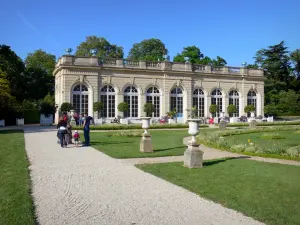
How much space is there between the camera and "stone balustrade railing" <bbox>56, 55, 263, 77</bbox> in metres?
30.2

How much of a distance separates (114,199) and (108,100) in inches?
1028

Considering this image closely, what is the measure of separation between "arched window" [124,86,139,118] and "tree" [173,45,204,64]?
2567 centimetres

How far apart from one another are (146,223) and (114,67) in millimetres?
27559

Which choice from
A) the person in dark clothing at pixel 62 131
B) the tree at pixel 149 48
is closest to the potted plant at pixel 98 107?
the person in dark clothing at pixel 62 131

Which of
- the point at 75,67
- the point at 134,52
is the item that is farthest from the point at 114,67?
the point at 134,52

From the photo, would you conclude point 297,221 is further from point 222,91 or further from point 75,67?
point 222,91

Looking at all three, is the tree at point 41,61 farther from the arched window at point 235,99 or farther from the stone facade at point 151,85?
the arched window at point 235,99

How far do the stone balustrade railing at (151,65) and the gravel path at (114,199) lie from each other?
73.3ft

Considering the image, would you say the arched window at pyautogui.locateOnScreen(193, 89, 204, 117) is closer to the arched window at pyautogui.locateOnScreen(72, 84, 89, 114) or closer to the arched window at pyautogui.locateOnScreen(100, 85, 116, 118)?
the arched window at pyautogui.locateOnScreen(100, 85, 116, 118)

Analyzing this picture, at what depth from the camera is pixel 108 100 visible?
31.5 metres

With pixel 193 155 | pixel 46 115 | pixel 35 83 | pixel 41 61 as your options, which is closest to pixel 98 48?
pixel 41 61

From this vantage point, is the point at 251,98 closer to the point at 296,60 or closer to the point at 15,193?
the point at 296,60

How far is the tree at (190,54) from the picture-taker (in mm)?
56559

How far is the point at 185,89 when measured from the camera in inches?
1351
